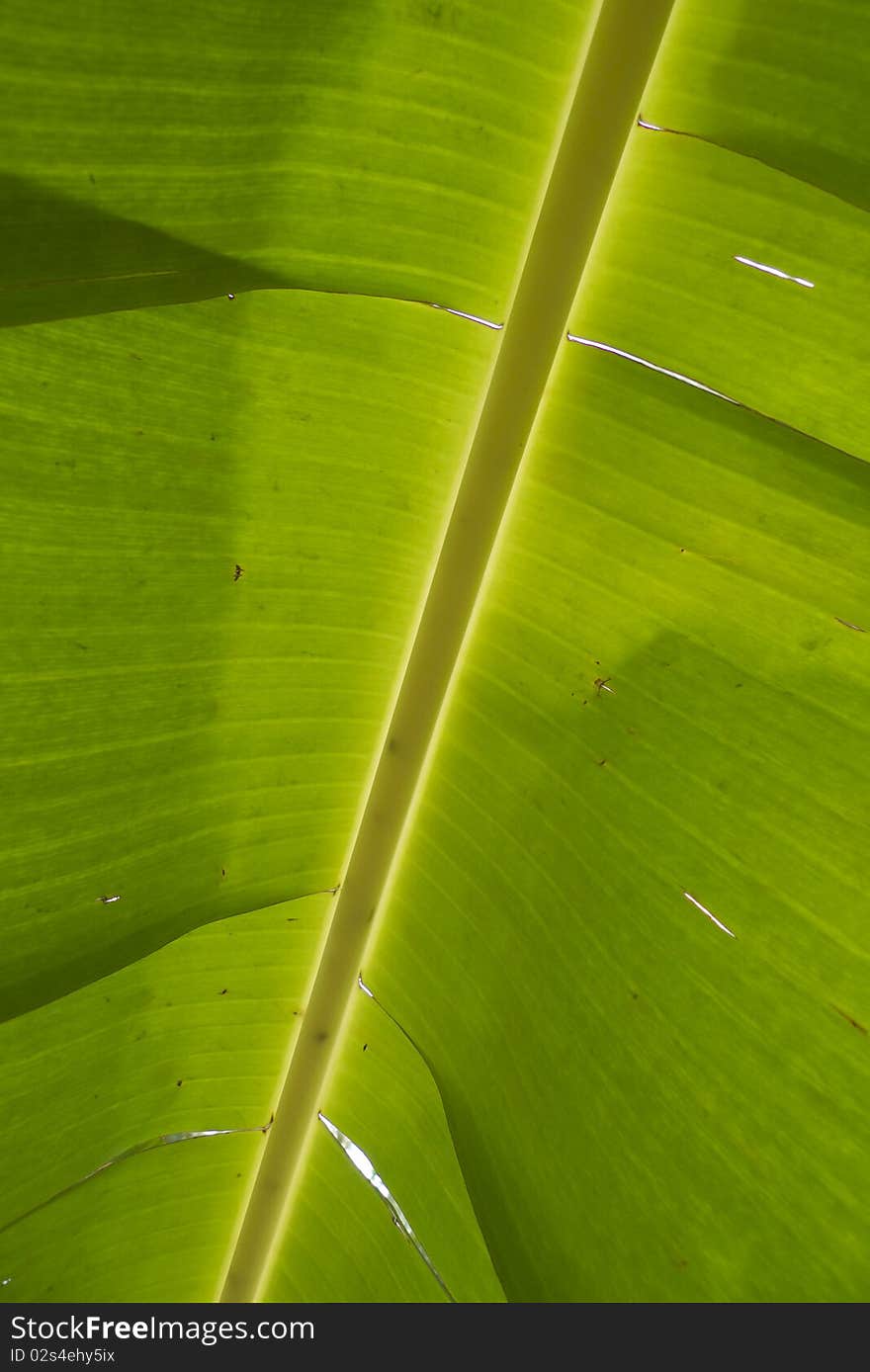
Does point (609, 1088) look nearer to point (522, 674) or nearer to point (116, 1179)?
point (522, 674)

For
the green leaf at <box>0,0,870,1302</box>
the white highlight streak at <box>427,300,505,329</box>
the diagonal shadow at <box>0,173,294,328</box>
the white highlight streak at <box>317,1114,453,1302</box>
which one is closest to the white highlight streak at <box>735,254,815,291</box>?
the green leaf at <box>0,0,870,1302</box>

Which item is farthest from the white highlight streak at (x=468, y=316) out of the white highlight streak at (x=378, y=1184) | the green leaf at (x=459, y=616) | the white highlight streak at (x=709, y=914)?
the white highlight streak at (x=378, y=1184)

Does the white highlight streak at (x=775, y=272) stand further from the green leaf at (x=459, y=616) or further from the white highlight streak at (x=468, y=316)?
the white highlight streak at (x=468, y=316)

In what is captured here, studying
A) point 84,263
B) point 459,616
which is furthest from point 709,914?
point 84,263

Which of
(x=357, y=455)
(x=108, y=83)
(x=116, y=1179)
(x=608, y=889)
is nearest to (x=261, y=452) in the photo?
(x=357, y=455)

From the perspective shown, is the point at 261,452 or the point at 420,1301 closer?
the point at 261,452

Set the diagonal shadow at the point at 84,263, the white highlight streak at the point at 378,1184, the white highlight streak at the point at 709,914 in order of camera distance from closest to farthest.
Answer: the diagonal shadow at the point at 84,263, the white highlight streak at the point at 709,914, the white highlight streak at the point at 378,1184

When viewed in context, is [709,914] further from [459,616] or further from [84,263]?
[84,263]
